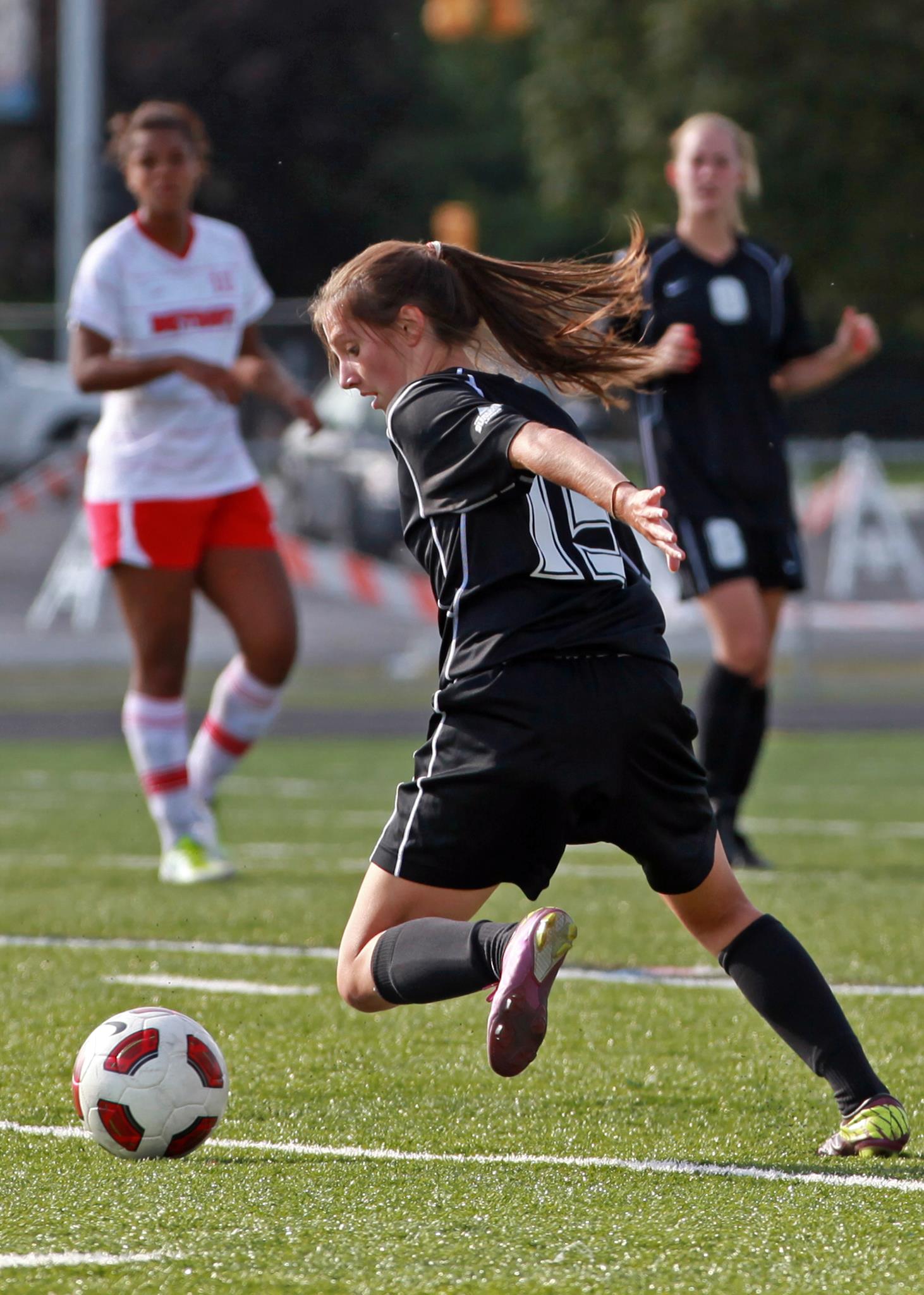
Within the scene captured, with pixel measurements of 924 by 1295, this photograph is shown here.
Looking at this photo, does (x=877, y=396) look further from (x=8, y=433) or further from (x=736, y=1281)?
(x=736, y=1281)

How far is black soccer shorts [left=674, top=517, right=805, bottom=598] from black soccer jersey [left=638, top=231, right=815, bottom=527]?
0.03 meters

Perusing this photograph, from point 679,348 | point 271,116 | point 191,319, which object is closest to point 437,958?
point 679,348

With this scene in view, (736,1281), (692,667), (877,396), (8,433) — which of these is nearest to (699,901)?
(736,1281)

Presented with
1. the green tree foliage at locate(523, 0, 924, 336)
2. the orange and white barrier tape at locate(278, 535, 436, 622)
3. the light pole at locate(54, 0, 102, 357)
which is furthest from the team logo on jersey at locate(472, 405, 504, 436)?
the green tree foliage at locate(523, 0, 924, 336)

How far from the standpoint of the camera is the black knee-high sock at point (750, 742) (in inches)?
269

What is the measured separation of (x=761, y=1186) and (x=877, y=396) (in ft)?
55.7

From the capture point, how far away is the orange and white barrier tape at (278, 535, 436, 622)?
1577 centimetres

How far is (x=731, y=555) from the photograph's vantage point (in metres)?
6.61

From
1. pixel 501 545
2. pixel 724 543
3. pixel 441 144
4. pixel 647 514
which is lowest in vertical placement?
pixel 441 144

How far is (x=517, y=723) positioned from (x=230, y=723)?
3.74m

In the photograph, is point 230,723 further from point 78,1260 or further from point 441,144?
point 441,144

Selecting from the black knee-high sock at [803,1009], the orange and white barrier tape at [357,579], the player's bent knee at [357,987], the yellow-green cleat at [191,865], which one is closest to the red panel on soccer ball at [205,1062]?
the player's bent knee at [357,987]

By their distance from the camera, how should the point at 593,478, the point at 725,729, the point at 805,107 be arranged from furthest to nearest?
the point at 805,107
the point at 725,729
the point at 593,478

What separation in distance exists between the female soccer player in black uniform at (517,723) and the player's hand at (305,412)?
3.05 m
